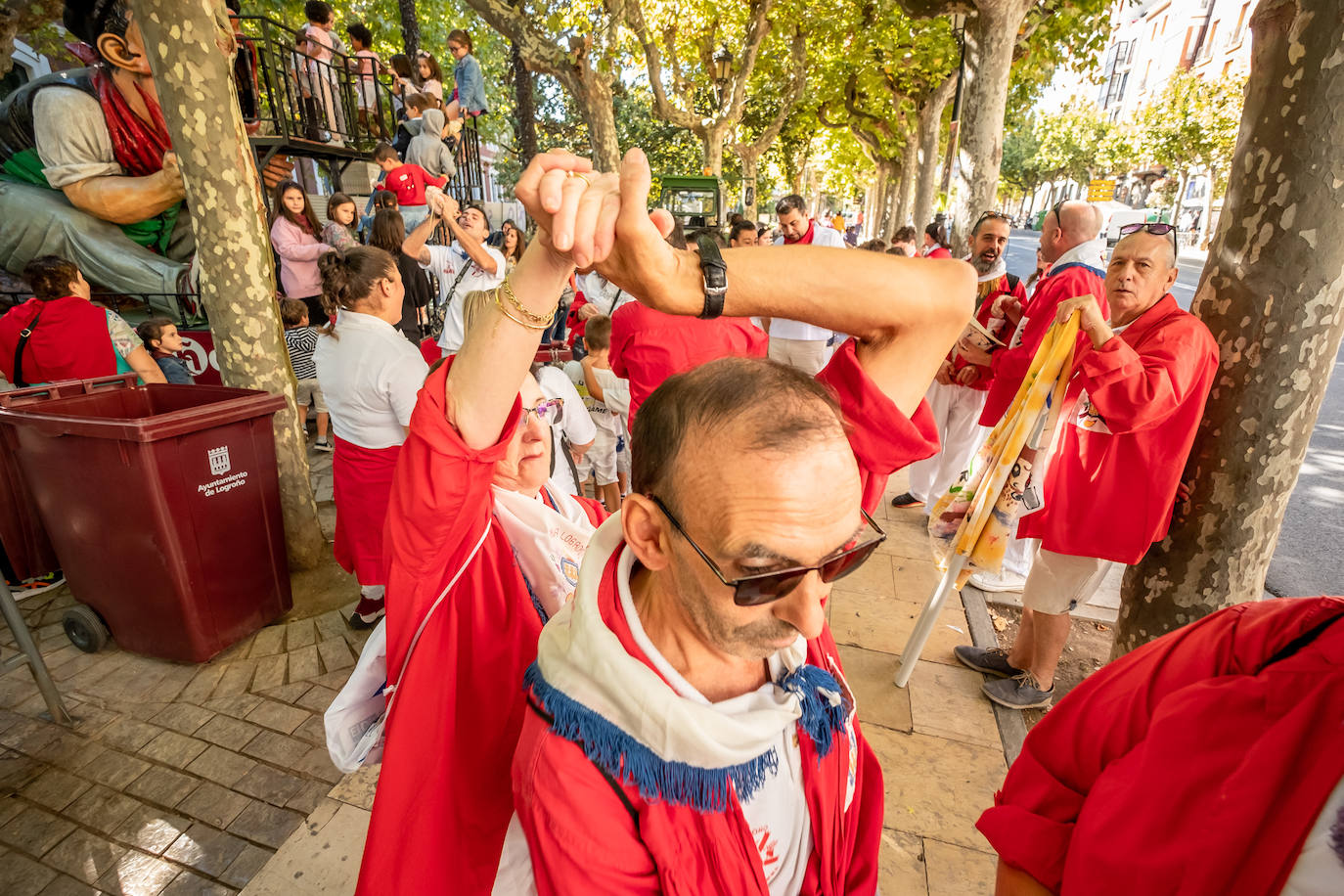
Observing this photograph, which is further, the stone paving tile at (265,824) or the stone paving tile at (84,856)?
the stone paving tile at (265,824)

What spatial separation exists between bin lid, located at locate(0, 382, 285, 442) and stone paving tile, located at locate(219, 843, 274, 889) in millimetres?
1836

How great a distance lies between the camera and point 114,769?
275 centimetres

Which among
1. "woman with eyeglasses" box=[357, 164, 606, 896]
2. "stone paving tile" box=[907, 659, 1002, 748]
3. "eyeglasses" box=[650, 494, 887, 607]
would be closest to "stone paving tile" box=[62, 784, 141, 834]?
"woman with eyeglasses" box=[357, 164, 606, 896]

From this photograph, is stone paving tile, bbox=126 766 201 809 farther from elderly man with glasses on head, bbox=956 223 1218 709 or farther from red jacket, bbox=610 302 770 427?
elderly man with glasses on head, bbox=956 223 1218 709

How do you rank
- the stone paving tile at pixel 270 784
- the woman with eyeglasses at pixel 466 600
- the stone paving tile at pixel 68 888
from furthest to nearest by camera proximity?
the stone paving tile at pixel 270 784, the stone paving tile at pixel 68 888, the woman with eyeglasses at pixel 466 600

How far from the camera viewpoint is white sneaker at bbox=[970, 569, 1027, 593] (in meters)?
4.41

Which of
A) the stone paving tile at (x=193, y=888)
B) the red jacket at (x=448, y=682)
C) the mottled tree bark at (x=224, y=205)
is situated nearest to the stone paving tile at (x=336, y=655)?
the mottled tree bark at (x=224, y=205)

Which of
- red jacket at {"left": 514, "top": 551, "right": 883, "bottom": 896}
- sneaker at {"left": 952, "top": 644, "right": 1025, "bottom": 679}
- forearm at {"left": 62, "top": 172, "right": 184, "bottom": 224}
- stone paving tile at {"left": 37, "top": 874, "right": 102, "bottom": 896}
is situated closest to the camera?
red jacket at {"left": 514, "top": 551, "right": 883, "bottom": 896}

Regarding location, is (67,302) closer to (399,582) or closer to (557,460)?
(557,460)

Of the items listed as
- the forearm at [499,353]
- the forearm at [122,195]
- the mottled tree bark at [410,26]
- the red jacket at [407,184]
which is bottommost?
the forearm at [499,353]

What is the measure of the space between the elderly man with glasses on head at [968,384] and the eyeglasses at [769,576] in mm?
3569

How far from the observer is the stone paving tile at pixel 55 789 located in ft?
8.48

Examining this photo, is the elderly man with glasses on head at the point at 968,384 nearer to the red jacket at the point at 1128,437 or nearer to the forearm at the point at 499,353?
the red jacket at the point at 1128,437

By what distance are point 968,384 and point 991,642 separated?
6.11 ft
